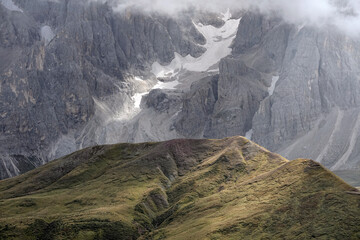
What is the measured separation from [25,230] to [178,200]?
49130mm

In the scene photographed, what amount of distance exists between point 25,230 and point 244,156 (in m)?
80.4

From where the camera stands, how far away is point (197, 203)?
16125cm

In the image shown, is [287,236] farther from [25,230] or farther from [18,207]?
[18,207]

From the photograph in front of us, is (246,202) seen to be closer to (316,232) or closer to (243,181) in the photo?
(243,181)

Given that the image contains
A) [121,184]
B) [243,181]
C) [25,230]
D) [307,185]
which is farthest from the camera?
[121,184]

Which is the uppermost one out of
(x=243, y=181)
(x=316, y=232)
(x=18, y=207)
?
(x=316, y=232)

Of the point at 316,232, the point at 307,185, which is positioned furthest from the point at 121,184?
the point at 316,232

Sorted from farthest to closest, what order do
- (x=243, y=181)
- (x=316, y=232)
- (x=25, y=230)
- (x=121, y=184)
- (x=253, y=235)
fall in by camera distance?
(x=121, y=184) < (x=243, y=181) < (x=25, y=230) < (x=253, y=235) < (x=316, y=232)

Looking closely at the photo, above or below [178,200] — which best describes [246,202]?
above

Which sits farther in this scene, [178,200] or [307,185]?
[178,200]

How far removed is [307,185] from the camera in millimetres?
139125

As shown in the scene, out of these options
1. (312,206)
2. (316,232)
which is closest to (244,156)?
(312,206)

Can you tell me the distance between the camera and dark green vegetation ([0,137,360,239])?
123 m

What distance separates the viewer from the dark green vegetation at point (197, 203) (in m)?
123
